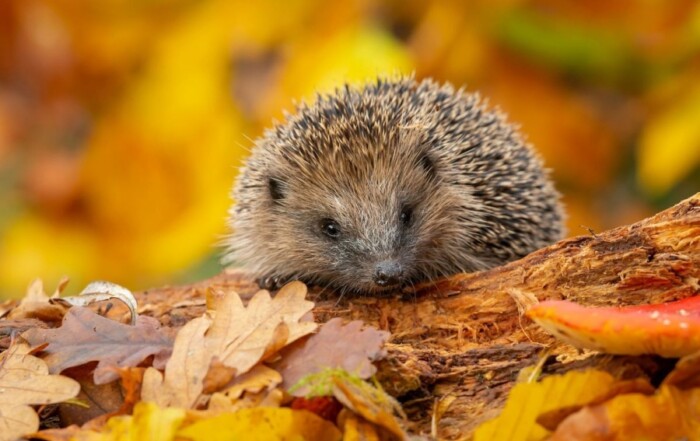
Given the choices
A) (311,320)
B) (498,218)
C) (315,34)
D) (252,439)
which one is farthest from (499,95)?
(252,439)

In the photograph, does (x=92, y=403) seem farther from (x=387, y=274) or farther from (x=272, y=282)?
(x=272, y=282)

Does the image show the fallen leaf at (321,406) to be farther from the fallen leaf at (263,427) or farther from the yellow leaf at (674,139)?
the yellow leaf at (674,139)

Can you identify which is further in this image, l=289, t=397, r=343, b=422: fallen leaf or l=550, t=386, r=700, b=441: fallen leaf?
l=289, t=397, r=343, b=422: fallen leaf

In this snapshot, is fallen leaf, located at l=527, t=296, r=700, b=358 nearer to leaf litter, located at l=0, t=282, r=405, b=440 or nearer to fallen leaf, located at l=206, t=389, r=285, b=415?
leaf litter, located at l=0, t=282, r=405, b=440

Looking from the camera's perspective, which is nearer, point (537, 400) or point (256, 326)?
point (537, 400)

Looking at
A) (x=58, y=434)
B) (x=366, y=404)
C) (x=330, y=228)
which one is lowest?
(x=58, y=434)

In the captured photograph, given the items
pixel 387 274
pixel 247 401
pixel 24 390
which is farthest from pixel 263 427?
pixel 387 274

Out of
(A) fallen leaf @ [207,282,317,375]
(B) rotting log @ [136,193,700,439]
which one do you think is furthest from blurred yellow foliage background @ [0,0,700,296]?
(A) fallen leaf @ [207,282,317,375]

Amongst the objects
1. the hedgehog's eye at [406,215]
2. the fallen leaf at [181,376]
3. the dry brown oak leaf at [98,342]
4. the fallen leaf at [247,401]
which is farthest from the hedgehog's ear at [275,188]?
the fallen leaf at [247,401]
